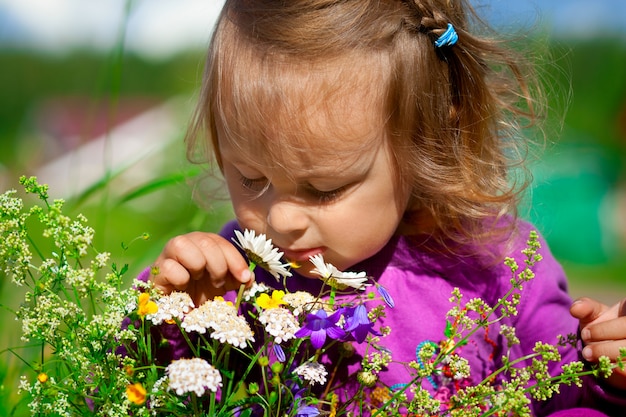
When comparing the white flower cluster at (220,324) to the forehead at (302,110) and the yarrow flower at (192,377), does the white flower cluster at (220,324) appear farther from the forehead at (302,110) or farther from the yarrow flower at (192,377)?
the forehead at (302,110)

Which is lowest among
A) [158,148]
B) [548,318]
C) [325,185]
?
[548,318]

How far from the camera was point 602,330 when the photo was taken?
5.35 feet

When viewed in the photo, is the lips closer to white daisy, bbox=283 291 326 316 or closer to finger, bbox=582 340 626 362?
white daisy, bbox=283 291 326 316

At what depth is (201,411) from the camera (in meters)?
1.33

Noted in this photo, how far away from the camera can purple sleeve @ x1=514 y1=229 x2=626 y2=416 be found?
6.20ft

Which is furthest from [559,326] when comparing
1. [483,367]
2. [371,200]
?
[371,200]

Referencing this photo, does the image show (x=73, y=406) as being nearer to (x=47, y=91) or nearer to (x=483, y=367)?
(x=483, y=367)

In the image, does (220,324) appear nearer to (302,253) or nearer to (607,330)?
(302,253)

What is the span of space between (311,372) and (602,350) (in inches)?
24.9

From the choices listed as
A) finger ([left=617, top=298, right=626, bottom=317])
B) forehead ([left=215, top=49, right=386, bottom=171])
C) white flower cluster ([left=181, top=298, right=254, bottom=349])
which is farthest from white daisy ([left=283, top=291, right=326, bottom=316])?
finger ([left=617, top=298, right=626, bottom=317])

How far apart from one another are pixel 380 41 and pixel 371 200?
1.11 ft

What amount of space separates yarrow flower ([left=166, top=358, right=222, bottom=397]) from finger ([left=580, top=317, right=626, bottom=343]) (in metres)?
0.85

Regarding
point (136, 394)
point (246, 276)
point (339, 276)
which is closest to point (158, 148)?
point (246, 276)

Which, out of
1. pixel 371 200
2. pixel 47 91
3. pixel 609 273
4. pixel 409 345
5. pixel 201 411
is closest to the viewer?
pixel 201 411
